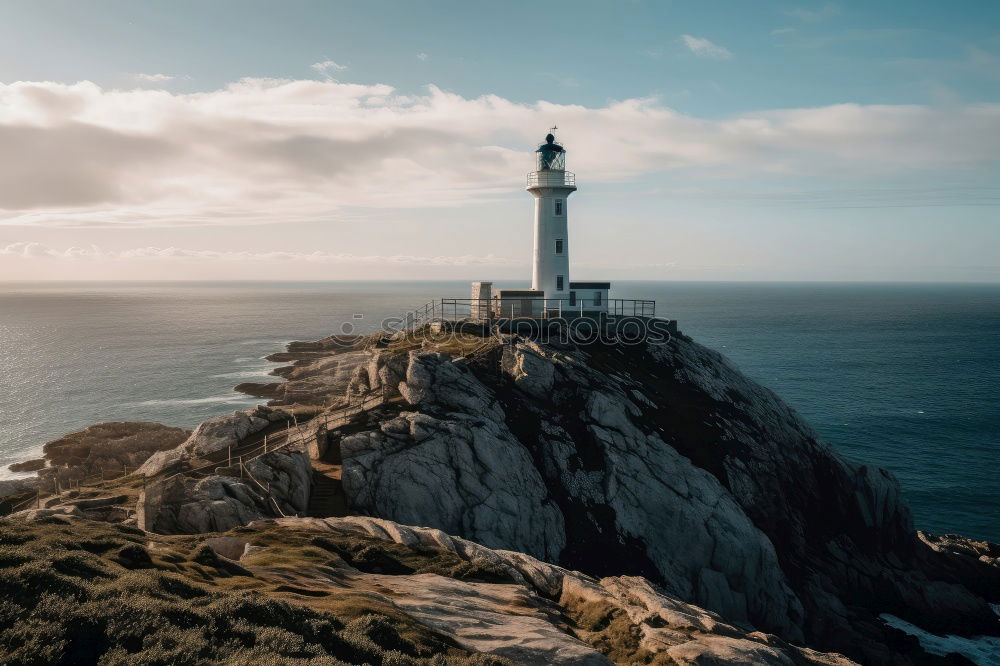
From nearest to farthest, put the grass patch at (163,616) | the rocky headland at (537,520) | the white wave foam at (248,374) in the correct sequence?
the grass patch at (163,616) → the rocky headland at (537,520) → the white wave foam at (248,374)

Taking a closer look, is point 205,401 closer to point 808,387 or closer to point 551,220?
point 551,220

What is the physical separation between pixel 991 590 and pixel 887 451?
26.4 m

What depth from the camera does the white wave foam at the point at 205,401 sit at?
80375mm

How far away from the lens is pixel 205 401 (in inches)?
3226

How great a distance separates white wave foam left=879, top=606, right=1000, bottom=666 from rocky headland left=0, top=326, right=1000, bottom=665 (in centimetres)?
84

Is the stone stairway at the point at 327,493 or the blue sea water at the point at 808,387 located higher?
the stone stairway at the point at 327,493

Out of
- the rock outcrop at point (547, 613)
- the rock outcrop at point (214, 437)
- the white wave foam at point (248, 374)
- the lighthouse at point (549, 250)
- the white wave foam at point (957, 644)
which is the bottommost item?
the white wave foam at point (957, 644)

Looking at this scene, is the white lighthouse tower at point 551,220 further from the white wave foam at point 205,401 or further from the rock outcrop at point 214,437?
the white wave foam at point 205,401

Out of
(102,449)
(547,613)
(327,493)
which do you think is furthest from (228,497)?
(102,449)

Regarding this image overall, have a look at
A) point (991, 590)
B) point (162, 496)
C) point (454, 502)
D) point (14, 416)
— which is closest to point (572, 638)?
point (454, 502)

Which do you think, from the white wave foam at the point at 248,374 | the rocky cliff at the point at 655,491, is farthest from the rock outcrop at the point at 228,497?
the white wave foam at the point at 248,374

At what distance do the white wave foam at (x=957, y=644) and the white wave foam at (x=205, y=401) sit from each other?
247ft

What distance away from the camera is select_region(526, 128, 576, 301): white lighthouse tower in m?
63.1

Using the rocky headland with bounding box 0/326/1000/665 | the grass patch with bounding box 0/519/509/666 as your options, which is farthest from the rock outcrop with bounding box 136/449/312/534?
the grass patch with bounding box 0/519/509/666
